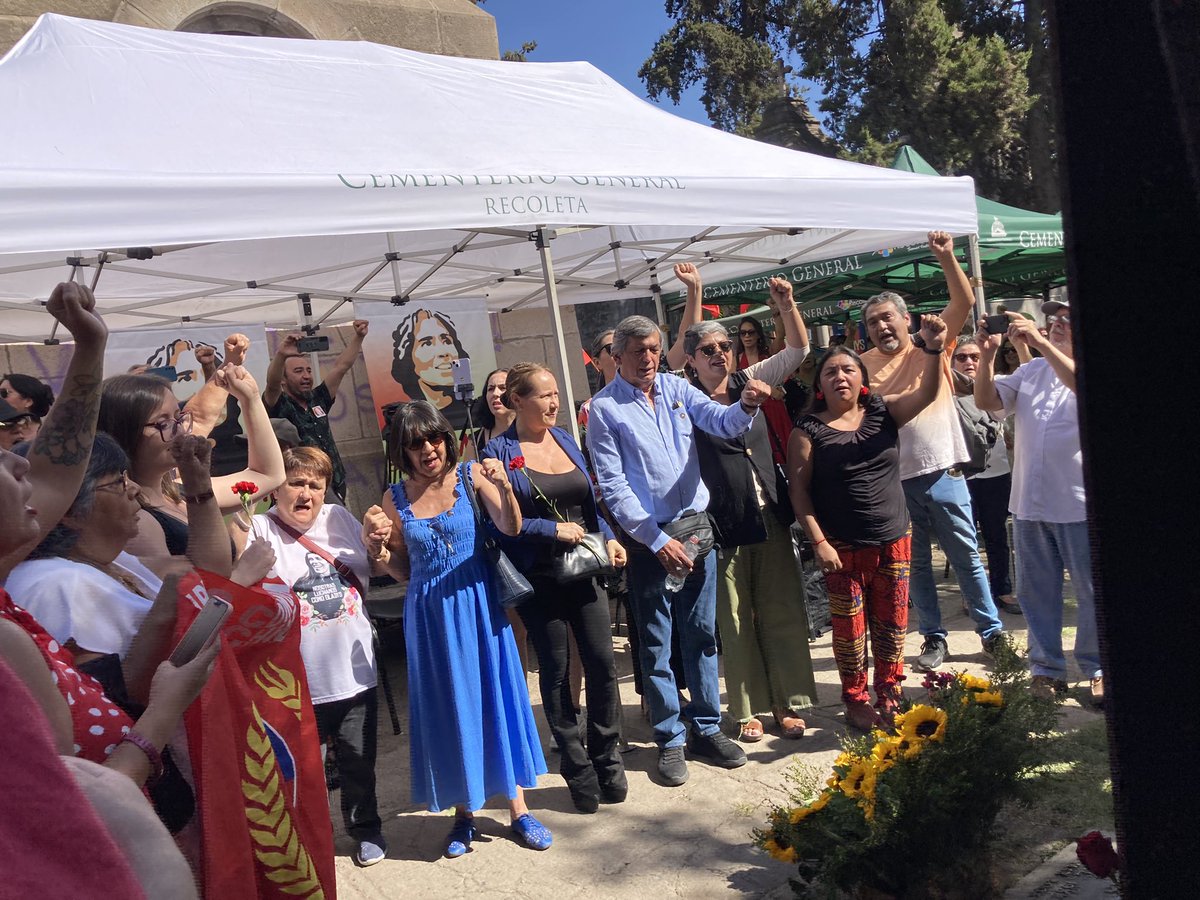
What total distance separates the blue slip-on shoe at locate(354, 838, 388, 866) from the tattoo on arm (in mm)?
2188

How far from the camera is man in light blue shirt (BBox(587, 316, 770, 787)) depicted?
3746mm

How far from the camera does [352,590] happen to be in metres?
3.37

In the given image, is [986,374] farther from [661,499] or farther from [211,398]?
[211,398]

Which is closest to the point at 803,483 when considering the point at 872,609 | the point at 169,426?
the point at 872,609

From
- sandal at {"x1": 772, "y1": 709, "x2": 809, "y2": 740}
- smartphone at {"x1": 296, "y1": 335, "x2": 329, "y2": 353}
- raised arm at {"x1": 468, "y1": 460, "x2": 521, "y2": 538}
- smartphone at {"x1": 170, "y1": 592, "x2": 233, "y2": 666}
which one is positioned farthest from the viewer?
smartphone at {"x1": 296, "y1": 335, "x2": 329, "y2": 353}

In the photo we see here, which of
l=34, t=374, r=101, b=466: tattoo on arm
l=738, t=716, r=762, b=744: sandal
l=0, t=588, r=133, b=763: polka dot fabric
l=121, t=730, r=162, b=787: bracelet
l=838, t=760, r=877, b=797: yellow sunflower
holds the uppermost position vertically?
l=34, t=374, r=101, b=466: tattoo on arm

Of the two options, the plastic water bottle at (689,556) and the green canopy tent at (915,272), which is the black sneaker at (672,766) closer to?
the plastic water bottle at (689,556)

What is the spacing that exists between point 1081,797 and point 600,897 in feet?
5.71

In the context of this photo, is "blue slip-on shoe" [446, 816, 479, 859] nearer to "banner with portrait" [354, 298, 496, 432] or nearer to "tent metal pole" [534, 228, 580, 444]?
"tent metal pole" [534, 228, 580, 444]

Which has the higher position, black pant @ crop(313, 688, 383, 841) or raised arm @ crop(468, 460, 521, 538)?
raised arm @ crop(468, 460, 521, 538)

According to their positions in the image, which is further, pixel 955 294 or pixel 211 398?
pixel 955 294

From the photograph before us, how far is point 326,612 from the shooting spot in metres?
3.28

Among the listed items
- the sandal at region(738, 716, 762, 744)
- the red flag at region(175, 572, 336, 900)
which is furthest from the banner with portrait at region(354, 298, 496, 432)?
the red flag at region(175, 572, 336, 900)

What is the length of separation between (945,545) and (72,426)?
4.07 meters
